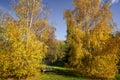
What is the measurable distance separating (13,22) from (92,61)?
37.3 feet

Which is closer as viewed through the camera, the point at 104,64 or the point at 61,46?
the point at 104,64

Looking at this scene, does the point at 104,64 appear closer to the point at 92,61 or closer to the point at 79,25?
the point at 92,61

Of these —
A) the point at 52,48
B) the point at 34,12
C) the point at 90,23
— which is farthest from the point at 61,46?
the point at 34,12

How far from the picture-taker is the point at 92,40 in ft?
98.6

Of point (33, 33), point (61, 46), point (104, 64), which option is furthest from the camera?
point (61, 46)

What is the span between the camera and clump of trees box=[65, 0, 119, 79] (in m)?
29.6

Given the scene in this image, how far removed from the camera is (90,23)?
101 feet

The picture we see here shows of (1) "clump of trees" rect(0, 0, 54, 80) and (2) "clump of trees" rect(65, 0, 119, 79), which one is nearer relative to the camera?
(1) "clump of trees" rect(0, 0, 54, 80)

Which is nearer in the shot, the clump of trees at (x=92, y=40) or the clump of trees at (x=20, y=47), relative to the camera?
the clump of trees at (x=20, y=47)

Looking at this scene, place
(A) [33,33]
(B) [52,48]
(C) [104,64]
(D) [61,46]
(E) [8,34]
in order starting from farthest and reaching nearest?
(D) [61,46] < (B) [52,48] < (C) [104,64] < (A) [33,33] < (E) [8,34]

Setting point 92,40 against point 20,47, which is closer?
point 20,47

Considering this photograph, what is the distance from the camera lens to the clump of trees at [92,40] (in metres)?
29.6

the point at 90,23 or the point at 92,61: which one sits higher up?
the point at 90,23

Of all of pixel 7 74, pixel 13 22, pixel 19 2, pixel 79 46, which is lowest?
pixel 7 74
